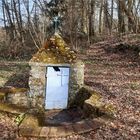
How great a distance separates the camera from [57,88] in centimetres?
1141

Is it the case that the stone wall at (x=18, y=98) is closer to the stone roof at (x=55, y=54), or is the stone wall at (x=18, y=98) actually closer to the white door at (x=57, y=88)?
the white door at (x=57, y=88)

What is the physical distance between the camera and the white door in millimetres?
11367

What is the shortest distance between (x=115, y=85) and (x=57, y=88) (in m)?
2.26

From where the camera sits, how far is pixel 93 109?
9.41 metres

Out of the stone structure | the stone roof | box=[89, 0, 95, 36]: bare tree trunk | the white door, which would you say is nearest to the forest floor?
A: the stone structure

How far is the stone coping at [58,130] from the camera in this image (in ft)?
26.2

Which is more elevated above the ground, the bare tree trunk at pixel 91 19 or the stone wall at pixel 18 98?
the bare tree trunk at pixel 91 19

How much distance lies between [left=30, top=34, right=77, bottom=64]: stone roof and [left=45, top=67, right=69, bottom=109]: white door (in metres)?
0.29

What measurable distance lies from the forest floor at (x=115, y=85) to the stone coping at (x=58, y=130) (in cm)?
13

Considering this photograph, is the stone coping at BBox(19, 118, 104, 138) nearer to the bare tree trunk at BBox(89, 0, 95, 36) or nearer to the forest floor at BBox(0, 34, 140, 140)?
the forest floor at BBox(0, 34, 140, 140)

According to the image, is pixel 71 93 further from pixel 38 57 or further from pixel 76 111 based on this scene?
pixel 38 57

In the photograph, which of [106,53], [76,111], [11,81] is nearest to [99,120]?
[76,111]

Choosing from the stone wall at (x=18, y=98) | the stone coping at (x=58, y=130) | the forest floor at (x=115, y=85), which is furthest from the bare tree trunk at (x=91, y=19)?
the stone coping at (x=58, y=130)

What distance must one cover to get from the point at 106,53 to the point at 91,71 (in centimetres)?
607
